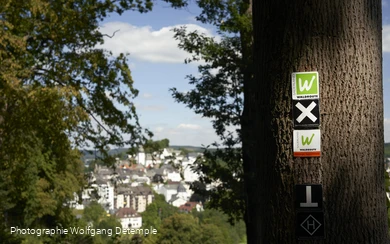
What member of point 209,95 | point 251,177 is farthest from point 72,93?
point 209,95

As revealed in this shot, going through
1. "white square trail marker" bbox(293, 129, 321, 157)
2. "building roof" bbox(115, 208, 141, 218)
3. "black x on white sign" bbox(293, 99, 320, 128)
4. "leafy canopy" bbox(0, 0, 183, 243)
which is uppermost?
"leafy canopy" bbox(0, 0, 183, 243)

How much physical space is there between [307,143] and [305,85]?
0.81 ft

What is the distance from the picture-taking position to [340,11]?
2748mm

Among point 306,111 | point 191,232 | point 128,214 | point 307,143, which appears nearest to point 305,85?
point 306,111

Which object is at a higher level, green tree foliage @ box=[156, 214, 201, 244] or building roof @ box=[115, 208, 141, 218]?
building roof @ box=[115, 208, 141, 218]

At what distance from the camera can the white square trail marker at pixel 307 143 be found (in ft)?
9.06

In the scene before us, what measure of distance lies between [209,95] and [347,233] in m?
14.6

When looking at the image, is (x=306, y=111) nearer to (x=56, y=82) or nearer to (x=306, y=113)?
(x=306, y=113)

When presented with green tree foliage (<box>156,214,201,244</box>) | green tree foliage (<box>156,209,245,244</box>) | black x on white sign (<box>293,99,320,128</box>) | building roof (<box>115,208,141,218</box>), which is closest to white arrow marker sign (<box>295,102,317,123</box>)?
black x on white sign (<box>293,99,320,128</box>)

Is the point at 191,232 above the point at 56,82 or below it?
below

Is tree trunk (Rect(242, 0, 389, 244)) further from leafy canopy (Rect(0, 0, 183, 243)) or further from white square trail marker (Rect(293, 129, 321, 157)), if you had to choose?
leafy canopy (Rect(0, 0, 183, 243))

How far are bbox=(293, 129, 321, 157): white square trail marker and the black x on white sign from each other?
0.03m

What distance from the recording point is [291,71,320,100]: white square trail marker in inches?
109

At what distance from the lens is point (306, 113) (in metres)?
2.79
